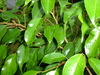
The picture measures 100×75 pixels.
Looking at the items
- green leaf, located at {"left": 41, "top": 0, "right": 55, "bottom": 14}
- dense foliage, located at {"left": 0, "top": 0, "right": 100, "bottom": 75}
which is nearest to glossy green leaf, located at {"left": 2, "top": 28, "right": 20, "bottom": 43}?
dense foliage, located at {"left": 0, "top": 0, "right": 100, "bottom": 75}

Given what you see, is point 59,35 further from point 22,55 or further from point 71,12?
point 22,55

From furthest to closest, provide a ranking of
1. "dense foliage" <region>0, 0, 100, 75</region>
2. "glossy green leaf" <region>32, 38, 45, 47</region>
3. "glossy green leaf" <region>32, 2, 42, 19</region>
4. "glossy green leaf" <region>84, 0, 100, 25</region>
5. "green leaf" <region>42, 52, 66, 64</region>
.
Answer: "glossy green leaf" <region>32, 38, 45, 47</region> → "glossy green leaf" <region>32, 2, 42, 19</region> → "green leaf" <region>42, 52, 66, 64</region> → "dense foliage" <region>0, 0, 100, 75</region> → "glossy green leaf" <region>84, 0, 100, 25</region>

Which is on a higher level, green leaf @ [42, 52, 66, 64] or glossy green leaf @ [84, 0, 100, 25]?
glossy green leaf @ [84, 0, 100, 25]

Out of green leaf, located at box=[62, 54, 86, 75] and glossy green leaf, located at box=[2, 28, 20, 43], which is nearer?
green leaf, located at box=[62, 54, 86, 75]

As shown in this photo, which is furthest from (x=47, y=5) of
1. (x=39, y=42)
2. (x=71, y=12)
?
(x=39, y=42)

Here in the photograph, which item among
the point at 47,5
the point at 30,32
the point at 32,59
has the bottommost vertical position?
the point at 32,59

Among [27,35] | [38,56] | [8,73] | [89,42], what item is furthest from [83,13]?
[8,73]

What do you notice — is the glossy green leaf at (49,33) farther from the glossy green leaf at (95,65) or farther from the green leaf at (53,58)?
the glossy green leaf at (95,65)

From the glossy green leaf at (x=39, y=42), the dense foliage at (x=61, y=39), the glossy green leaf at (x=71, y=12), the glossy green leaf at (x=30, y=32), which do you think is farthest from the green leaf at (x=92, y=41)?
the glossy green leaf at (x=39, y=42)

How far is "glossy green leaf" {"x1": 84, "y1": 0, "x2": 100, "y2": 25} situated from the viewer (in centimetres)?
32

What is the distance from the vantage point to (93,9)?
323 millimetres

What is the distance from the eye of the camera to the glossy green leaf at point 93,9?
32cm

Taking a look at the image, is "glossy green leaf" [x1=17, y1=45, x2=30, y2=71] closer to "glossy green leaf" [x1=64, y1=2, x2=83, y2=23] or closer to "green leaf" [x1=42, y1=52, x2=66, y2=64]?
"green leaf" [x1=42, y1=52, x2=66, y2=64]

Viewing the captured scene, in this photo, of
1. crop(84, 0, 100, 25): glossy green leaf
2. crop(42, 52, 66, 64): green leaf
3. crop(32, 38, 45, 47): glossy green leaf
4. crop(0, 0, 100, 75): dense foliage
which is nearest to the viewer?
crop(84, 0, 100, 25): glossy green leaf
